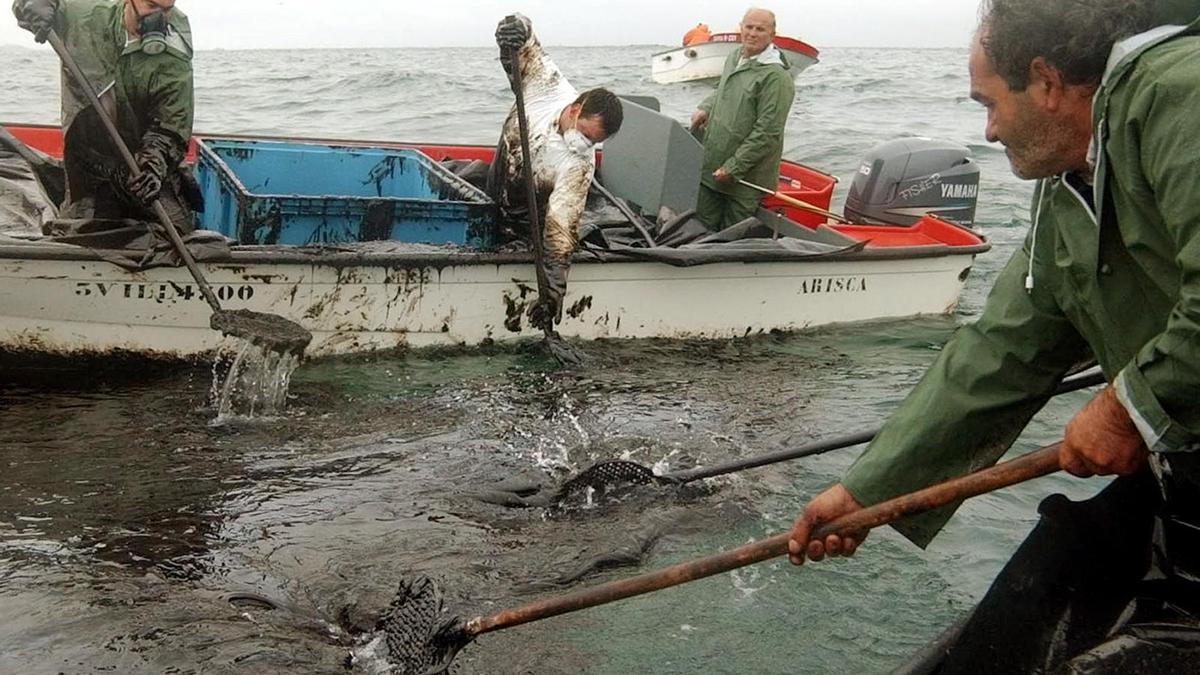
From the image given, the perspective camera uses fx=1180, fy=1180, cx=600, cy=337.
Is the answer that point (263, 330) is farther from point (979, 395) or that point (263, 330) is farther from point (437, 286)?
point (979, 395)

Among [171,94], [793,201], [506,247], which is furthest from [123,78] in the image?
[793,201]

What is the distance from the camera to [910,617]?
15.9 ft

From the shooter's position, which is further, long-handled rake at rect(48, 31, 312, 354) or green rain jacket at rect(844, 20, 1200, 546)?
long-handled rake at rect(48, 31, 312, 354)

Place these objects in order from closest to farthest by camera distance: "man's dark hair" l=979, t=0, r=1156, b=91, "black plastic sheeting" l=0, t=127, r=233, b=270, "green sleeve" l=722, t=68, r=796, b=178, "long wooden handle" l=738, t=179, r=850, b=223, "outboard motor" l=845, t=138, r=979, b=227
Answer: "man's dark hair" l=979, t=0, r=1156, b=91 → "black plastic sheeting" l=0, t=127, r=233, b=270 → "green sleeve" l=722, t=68, r=796, b=178 → "long wooden handle" l=738, t=179, r=850, b=223 → "outboard motor" l=845, t=138, r=979, b=227

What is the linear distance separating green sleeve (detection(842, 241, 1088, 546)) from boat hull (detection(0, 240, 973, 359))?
4.72m

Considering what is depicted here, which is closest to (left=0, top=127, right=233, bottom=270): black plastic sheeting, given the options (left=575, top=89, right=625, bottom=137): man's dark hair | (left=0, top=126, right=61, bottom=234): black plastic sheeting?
(left=0, top=126, right=61, bottom=234): black plastic sheeting

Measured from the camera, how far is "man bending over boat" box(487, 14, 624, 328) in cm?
728

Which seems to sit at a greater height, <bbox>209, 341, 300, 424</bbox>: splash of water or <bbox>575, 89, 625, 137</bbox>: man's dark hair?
<bbox>575, 89, 625, 137</bbox>: man's dark hair

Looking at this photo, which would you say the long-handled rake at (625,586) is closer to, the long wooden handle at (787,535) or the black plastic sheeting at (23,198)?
the long wooden handle at (787,535)

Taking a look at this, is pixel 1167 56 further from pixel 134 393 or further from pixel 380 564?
pixel 134 393

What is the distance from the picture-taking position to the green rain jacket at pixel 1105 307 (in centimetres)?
216

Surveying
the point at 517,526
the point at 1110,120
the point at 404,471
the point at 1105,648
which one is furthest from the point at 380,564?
the point at 1110,120

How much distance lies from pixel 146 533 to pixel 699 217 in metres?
5.18

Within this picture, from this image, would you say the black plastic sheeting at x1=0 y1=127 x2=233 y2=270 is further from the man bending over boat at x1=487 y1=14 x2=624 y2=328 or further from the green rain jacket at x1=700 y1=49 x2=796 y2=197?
the green rain jacket at x1=700 y1=49 x2=796 y2=197
